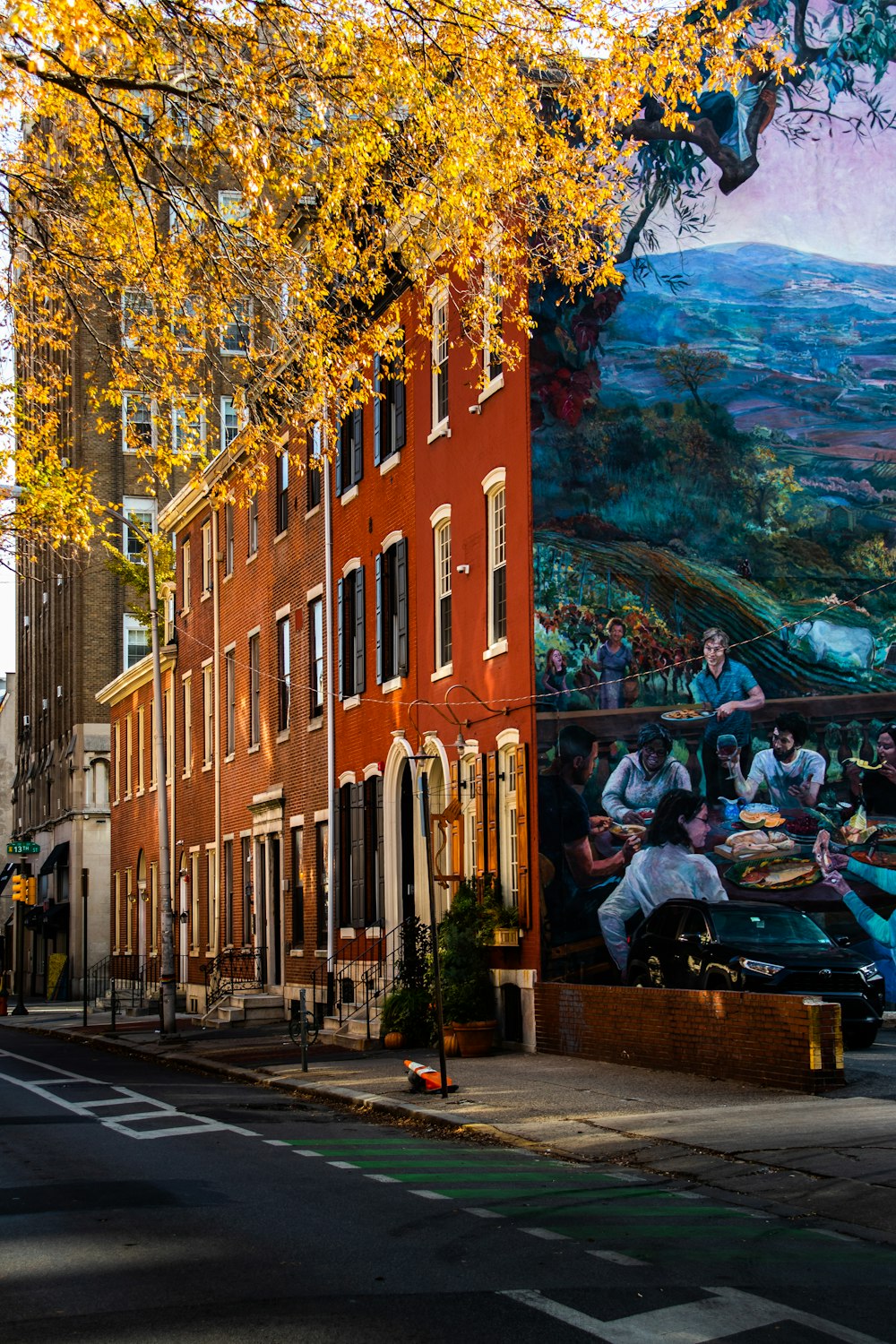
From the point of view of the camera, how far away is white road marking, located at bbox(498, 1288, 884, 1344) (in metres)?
6.59

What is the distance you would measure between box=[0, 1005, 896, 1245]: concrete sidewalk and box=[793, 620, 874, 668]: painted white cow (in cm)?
699

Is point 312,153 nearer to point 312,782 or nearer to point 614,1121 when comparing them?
point 614,1121

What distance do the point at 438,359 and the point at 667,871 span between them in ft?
29.0

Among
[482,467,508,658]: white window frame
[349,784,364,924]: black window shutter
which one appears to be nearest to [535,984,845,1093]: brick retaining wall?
[482,467,508,658]: white window frame

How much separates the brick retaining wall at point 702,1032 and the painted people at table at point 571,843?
1.19 metres

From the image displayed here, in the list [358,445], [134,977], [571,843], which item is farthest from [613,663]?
[134,977]

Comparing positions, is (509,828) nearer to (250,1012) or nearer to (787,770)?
(787,770)

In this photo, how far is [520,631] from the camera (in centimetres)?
2156

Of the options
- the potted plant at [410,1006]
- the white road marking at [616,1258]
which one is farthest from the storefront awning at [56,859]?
the white road marking at [616,1258]

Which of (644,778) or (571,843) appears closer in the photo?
(571,843)

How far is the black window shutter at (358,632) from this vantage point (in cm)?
2855

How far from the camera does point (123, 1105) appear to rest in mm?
17562

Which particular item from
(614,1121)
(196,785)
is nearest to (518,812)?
(614,1121)

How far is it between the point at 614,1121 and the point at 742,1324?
6812mm
